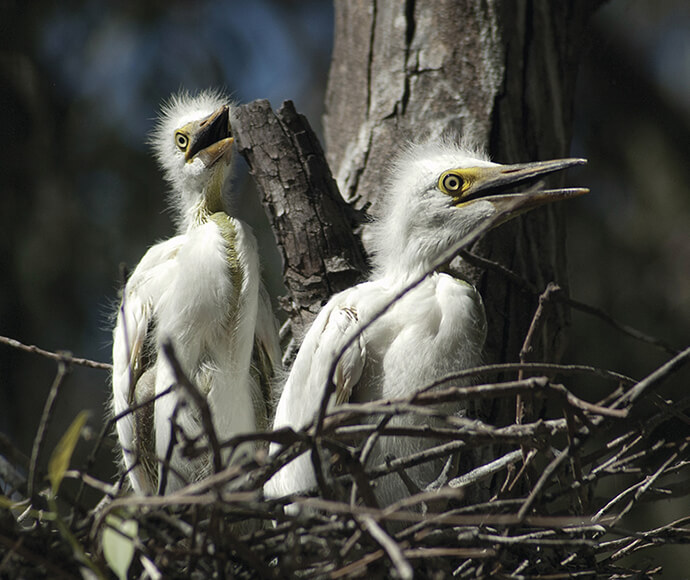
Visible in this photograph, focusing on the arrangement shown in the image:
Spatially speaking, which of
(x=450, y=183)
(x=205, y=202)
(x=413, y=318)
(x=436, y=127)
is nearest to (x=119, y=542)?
(x=413, y=318)

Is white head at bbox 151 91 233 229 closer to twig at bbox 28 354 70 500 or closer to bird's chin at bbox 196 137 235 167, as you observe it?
bird's chin at bbox 196 137 235 167

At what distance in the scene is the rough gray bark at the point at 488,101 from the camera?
7.68 feet

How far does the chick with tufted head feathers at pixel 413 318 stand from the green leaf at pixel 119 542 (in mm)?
626

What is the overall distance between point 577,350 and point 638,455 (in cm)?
243

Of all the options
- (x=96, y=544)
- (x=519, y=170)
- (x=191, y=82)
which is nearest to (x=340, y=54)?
(x=519, y=170)

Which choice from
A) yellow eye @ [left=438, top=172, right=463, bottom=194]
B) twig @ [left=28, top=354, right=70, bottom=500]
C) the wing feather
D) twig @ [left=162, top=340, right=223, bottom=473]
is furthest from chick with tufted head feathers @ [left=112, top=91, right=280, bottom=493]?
twig @ [left=162, top=340, right=223, bottom=473]

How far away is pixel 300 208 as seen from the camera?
7.06 feet

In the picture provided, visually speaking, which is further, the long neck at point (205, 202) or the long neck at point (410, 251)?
the long neck at point (205, 202)

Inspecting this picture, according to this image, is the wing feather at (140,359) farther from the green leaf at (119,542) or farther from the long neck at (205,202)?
the green leaf at (119,542)

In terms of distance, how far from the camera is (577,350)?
154 inches

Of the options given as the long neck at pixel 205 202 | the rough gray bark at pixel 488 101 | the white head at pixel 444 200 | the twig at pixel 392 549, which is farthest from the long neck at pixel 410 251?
the twig at pixel 392 549

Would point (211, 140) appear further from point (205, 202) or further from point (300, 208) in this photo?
point (300, 208)

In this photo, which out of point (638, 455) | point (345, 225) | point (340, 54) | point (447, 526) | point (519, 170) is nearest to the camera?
point (447, 526)

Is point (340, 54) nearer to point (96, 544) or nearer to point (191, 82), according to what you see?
point (191, 82)
